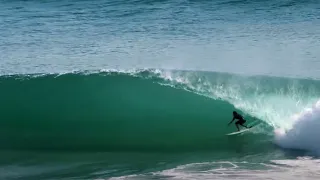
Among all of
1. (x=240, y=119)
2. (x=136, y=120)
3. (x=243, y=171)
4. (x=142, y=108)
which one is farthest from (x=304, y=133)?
(x=142, y=108)

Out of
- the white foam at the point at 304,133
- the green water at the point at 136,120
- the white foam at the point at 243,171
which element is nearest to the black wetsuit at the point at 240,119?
the green water at the point at 136,120

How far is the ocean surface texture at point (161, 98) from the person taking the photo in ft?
37.1

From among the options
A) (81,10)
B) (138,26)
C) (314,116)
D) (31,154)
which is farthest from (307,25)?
(31,154)

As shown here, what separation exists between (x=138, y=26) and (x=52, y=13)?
4226mm

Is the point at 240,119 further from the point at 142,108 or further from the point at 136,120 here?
the point at 142,108

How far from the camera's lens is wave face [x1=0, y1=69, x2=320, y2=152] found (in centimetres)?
1274

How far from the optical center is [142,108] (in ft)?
47.1

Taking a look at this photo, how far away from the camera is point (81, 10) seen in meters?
25.5

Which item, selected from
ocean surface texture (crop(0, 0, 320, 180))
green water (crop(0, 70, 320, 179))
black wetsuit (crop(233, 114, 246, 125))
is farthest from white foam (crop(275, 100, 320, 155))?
black wetsuit (crop(233, 114, 246, 125))

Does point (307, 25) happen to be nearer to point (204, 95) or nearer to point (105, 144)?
point (204, 95)

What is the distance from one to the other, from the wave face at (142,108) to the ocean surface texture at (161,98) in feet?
0.08

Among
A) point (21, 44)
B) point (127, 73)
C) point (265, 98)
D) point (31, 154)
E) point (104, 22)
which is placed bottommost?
point (31, 154)

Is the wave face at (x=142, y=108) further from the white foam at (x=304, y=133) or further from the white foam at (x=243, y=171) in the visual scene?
the white foam at (x=243, y=171)

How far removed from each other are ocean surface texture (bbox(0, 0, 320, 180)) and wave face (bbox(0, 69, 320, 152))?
0.02m
